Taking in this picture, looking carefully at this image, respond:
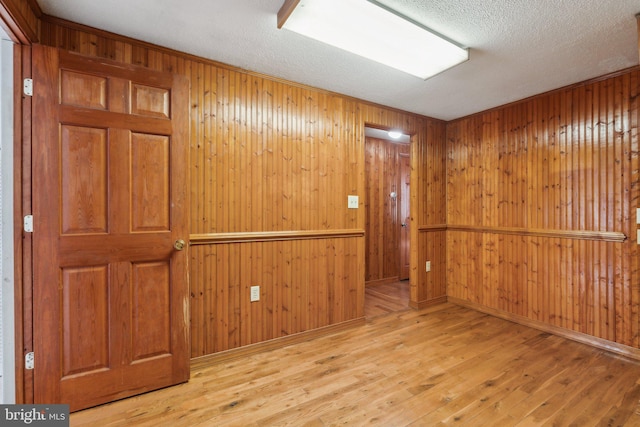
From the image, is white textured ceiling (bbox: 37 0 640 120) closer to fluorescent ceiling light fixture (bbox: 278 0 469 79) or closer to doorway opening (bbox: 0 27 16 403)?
fluorescent ceiling light fixture (bbox: 278 0 469 79)

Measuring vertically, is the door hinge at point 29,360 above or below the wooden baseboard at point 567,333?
above

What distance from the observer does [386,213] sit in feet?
16.2

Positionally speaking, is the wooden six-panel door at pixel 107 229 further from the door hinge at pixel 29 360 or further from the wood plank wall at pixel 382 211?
the wood plank wall at pixel 382 211

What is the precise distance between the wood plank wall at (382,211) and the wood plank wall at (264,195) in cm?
152

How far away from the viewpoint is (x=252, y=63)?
233 centimetres

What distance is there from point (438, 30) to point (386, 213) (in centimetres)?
329

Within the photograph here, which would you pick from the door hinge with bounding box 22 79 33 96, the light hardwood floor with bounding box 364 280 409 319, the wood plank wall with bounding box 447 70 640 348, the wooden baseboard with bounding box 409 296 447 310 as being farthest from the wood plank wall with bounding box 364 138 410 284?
the door hinge with bounding box 22 79 33 96

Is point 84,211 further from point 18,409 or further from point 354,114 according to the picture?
point 354,114

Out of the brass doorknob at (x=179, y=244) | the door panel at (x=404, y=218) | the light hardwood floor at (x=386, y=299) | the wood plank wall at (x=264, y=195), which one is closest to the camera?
the brass doorknob at (x=179, y=244)

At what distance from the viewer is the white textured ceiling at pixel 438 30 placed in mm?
1684

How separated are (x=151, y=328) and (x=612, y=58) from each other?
3.94 metres

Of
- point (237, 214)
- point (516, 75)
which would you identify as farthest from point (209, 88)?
point (516, 75)
